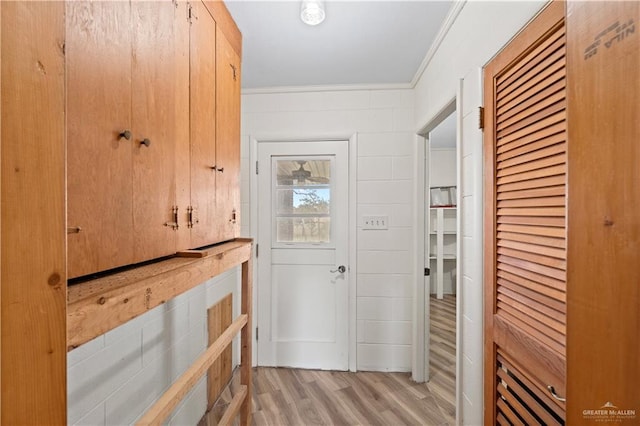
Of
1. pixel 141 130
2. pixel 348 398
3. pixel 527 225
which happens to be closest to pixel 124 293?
pixel 141 130

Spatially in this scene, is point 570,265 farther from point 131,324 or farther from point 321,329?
point 321,329

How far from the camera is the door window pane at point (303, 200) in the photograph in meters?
2.39

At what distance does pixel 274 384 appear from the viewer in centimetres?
217

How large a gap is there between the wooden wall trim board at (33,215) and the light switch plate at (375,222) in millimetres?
2108

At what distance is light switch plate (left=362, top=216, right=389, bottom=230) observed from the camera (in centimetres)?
233

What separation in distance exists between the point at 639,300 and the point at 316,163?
2.16 meters

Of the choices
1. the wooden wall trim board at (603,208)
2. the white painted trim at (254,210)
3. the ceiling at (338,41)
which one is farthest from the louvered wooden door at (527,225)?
the white painted trim at (254,210)

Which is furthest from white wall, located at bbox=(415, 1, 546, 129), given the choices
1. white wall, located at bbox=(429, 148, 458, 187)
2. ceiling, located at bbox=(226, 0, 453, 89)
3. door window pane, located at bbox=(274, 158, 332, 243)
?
white wall, located at bbox=(429, 148, 458, 187)

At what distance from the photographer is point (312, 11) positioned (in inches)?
55.1

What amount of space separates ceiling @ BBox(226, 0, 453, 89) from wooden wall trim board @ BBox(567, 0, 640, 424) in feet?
4.28

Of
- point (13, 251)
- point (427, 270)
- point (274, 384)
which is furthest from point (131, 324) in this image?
point (427, 270)

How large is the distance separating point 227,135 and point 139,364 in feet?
3.64

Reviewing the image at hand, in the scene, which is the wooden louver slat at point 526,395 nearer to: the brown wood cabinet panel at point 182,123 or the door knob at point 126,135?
the brown wood cabinet panel at point 182,123

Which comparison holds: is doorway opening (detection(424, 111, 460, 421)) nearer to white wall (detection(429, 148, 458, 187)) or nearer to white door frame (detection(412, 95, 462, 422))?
white wall (detection(429, 148, 458, 187))
